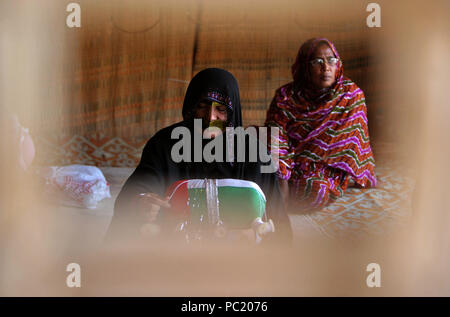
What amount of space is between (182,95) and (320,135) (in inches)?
25.4

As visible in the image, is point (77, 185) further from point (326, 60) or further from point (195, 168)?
point (326, 60)

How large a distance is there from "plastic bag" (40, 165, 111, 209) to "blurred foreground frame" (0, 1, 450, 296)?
39 mm

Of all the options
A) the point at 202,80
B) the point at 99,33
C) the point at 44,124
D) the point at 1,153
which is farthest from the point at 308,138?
the point at 1,153

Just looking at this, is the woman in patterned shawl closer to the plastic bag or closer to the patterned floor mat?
the patterned floor mat

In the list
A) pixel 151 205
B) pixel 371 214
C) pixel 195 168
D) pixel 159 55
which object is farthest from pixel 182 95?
pixel 371 214

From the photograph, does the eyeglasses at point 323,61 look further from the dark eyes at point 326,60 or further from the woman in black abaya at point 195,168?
the woman in black abaya at point 195,168

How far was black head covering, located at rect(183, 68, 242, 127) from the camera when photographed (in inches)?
45.6

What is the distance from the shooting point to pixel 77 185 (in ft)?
4.49

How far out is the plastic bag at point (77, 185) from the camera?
4.40ft

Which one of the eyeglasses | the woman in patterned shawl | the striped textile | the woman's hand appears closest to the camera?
the woman's hand

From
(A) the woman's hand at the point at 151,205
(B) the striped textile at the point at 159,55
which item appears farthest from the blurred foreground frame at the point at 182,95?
(A) the woman's hand at the point at 151,205

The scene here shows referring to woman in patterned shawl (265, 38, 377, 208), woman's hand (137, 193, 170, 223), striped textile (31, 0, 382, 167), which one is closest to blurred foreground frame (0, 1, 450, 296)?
striped textile (31, 0, 382, 167)

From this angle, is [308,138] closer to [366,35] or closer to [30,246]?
[366,35]

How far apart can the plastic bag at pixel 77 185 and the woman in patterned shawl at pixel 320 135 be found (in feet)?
2.07
